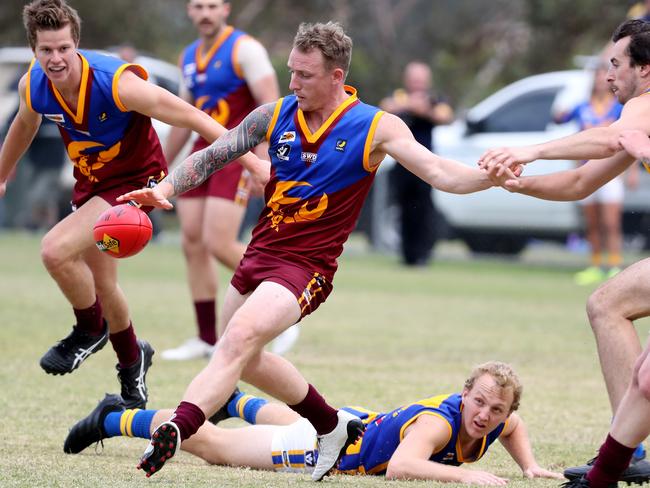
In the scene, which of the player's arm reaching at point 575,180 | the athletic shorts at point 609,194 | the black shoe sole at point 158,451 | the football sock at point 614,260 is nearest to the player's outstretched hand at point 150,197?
the black shoe sole at point 158,451

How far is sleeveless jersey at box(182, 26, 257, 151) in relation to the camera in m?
8.80

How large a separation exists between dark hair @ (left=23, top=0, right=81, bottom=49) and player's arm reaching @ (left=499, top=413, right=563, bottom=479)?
283cm

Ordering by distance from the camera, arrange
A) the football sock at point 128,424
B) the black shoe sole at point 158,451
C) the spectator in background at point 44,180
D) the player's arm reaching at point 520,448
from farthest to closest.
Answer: the spectator in background at point 44,180 → the football sock at point 128,424 → the player's arm reaching at point 520,448 → the black shoe sole at point 158,451

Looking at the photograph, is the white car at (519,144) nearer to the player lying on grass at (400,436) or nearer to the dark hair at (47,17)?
the dark hair at (47,17)

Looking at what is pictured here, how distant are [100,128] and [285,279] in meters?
1.73

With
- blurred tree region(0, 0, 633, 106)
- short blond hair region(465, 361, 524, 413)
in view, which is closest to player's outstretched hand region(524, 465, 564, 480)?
short blond hair region(465, 361, 524, 413)

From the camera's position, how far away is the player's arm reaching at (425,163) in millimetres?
5301

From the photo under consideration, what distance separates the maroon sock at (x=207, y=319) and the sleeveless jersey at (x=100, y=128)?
222 centimetres

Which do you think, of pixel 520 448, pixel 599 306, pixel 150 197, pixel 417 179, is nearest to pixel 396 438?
pixel 520 448

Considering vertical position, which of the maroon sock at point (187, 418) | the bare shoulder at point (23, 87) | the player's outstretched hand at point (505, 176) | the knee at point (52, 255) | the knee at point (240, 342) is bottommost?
the maroon sock at point (187, 418)

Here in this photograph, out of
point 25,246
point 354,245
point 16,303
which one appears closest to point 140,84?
point 16,303

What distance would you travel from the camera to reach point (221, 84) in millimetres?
8805

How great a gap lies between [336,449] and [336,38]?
5.83ft

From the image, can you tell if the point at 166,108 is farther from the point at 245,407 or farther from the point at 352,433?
the point at 352,433
